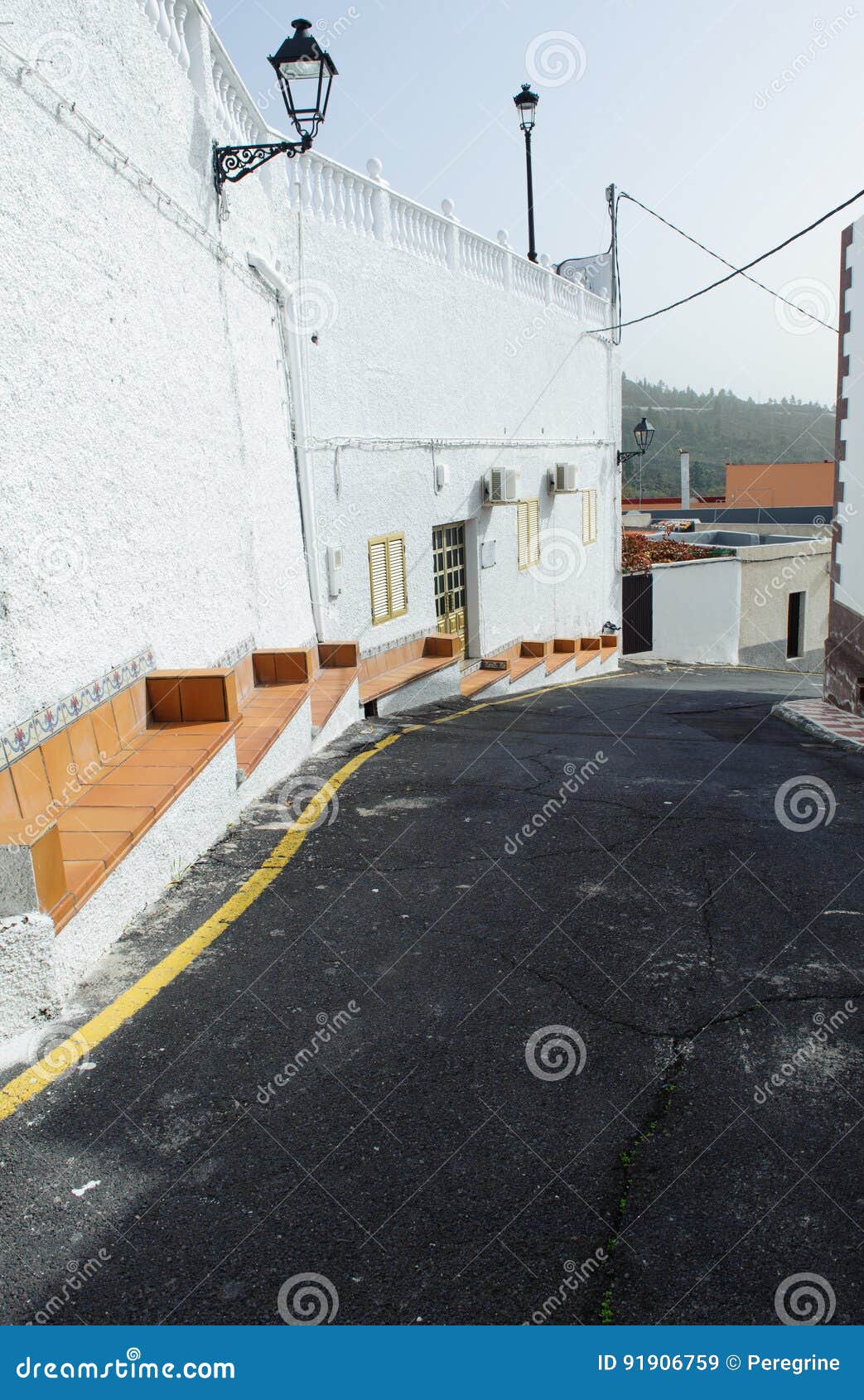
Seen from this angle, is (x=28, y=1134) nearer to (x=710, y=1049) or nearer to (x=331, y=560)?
(x=710, y=1049)

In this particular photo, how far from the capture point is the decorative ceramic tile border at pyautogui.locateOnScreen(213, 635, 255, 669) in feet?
24.9

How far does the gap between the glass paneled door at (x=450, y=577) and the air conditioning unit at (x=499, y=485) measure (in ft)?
2.25

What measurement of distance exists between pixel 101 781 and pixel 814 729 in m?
7.89

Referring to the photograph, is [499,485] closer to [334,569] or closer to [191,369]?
[334,569]

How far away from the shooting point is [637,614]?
25.5 m

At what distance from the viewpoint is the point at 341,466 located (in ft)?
37.0

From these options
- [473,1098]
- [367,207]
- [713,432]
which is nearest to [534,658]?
[367,207]

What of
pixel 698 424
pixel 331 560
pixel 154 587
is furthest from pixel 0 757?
pixel 698 424

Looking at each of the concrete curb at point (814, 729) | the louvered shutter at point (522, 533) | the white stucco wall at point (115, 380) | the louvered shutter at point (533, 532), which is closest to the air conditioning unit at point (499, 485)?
the louvered shutter at point (522, 533)

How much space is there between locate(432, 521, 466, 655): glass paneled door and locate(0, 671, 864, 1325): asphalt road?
869cm

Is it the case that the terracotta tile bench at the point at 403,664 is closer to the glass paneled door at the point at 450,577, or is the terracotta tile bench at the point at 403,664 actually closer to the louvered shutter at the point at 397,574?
the louvered shutter at the point at 397,574

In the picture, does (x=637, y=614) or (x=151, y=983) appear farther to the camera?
(x=637, y=614)

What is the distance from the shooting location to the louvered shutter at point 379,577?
12125 mm

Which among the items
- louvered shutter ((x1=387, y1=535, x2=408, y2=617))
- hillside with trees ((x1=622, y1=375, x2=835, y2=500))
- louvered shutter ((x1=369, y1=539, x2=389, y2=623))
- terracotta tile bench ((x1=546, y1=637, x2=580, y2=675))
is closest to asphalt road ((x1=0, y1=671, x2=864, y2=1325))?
louvered shutter ((x1=369, y1=539, x2=389, y2=623))
